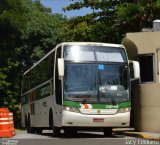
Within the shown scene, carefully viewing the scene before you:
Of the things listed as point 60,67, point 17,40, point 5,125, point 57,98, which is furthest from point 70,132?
point 17,40

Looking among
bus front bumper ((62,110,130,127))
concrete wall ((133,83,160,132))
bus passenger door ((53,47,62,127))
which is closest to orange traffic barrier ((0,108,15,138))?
bus passenger door ((53,47,62,127))

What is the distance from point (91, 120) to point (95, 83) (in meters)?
1.37

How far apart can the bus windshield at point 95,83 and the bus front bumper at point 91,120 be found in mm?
540

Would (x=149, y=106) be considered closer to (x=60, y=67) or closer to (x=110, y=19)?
(x=60, y=67)

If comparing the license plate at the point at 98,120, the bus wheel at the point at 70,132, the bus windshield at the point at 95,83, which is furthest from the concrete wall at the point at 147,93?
the license plate at the point at 98,120

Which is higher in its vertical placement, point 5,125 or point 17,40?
point 17,40

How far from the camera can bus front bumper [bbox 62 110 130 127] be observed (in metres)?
19.6

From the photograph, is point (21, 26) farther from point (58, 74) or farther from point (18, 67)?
point (58, 74)

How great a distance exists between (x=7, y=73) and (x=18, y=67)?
354cm

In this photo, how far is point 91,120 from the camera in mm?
19719

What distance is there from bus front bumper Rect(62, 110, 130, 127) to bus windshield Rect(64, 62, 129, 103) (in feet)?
1.77

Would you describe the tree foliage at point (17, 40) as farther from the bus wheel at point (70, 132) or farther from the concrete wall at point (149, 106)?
the concrete wall at point (149, 106)

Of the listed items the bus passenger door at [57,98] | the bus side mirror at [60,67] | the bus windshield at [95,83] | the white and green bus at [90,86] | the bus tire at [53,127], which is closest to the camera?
the bus side mirror at [60,67]

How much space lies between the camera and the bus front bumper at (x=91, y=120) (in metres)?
19.6
